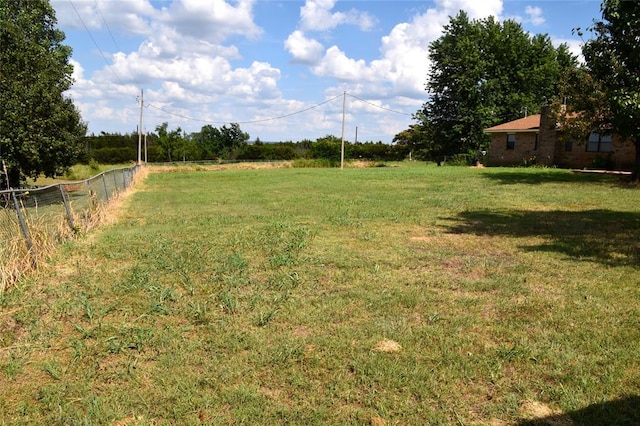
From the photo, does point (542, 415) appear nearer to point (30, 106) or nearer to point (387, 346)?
point (387, 346)

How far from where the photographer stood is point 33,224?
625 centimetres

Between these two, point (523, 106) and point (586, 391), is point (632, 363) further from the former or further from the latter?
point (523, 106)

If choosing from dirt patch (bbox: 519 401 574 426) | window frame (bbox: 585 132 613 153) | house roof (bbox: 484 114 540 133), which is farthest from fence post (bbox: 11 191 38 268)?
house roof (bbox: 484 114 540 133)

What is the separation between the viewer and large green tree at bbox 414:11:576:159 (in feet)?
141

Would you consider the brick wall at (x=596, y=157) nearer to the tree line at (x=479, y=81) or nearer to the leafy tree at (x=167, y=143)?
the tree line at (x=479, y=81)

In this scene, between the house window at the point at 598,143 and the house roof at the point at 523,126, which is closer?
the house window at the point at 598,143

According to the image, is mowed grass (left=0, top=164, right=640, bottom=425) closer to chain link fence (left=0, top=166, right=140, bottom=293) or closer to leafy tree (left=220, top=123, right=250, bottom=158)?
chain link fence (left=0, top=166, right=140, bottom=293)

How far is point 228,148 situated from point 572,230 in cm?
5570

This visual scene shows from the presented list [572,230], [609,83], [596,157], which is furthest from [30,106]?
[596,157]

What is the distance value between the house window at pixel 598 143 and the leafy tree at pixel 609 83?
787 cm

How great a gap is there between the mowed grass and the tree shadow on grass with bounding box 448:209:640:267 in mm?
72

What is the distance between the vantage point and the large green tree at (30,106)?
18469 mm

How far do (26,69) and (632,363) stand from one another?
2370 cm

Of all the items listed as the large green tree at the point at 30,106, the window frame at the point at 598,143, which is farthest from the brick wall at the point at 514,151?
the large green tree at the point at 30,106
